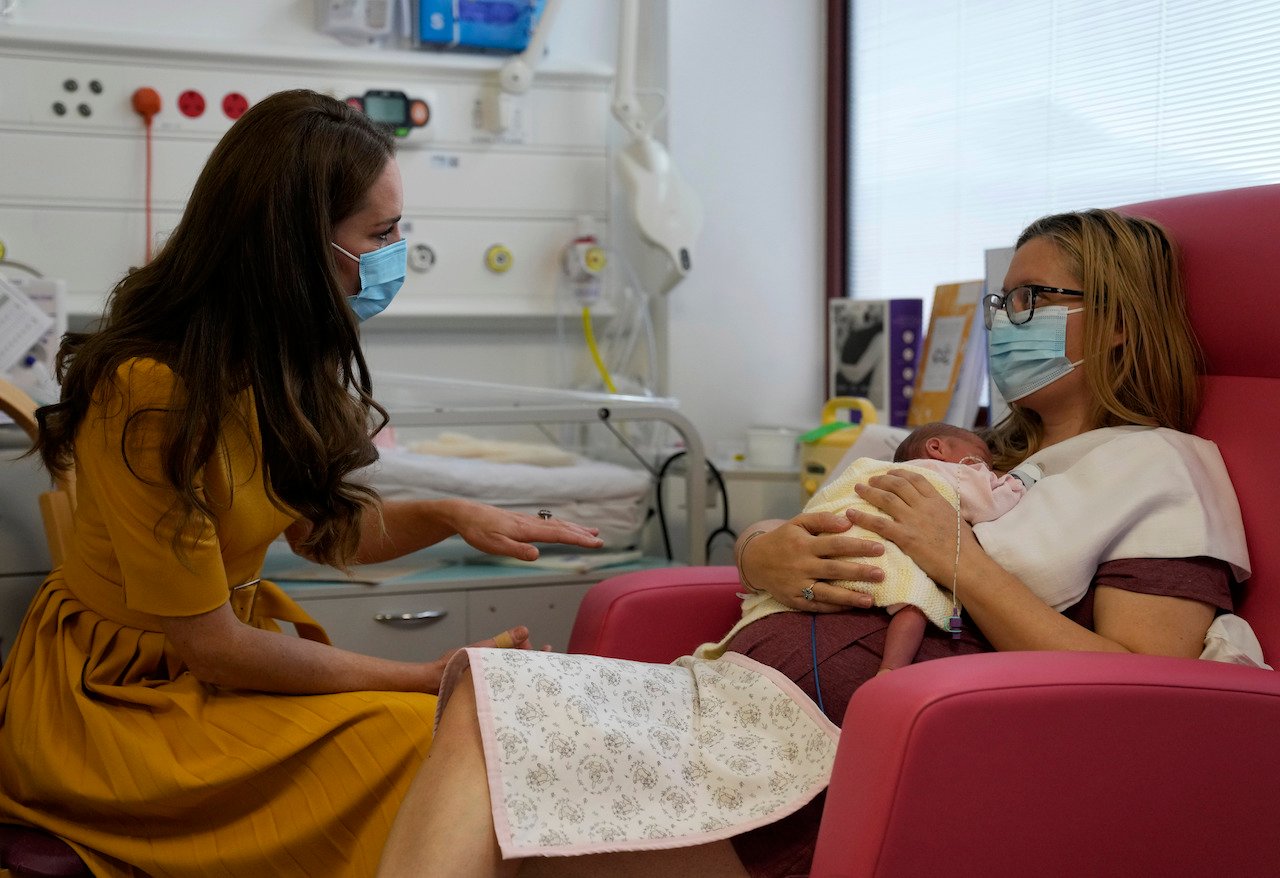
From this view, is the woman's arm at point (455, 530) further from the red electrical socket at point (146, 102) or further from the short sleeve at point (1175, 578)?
the red electrical socket at point (146, 102)

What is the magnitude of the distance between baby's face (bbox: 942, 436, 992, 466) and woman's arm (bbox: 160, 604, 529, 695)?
0.62 m

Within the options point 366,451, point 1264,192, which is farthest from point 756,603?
point 1264,192

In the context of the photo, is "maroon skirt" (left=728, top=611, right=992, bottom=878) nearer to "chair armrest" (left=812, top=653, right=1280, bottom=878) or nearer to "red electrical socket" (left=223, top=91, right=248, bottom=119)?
"chair armrest" (left=812, top=653, right=1280, bottom=878)

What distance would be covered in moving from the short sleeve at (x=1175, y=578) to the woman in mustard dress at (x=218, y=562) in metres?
0.69

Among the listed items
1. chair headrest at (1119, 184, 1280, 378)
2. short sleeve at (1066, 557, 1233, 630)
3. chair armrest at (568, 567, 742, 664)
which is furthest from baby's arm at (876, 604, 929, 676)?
chair headrest at (1119, 184, 1280, 378)

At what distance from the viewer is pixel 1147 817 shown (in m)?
1.14

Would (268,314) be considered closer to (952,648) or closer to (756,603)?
(756,603)

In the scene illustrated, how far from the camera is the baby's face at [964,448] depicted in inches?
63.6

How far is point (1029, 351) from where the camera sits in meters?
1.56

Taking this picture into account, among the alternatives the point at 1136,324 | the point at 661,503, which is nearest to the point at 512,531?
the point at 1136,324

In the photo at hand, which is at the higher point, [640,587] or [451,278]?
[451,278]

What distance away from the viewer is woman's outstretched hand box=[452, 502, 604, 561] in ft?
5.08

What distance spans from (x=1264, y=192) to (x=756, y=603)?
31.1 inches

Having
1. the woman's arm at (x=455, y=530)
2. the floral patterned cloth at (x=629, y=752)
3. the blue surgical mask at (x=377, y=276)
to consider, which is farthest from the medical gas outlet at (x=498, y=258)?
the floral patterned cloth at (x=629, y=752)
